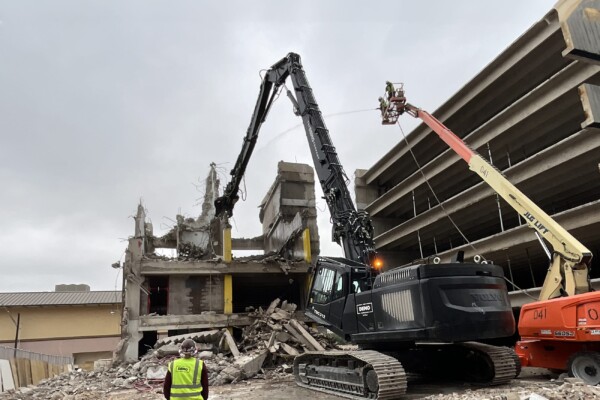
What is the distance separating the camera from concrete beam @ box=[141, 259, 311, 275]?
1670cm

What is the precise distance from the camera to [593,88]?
464 cm

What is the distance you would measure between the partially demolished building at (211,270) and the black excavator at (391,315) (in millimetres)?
7252

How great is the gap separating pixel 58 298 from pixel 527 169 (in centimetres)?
3085

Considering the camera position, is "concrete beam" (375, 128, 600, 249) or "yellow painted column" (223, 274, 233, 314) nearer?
"concrete beam" (375, 128, 600, 249)

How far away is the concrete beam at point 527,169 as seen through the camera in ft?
39.9

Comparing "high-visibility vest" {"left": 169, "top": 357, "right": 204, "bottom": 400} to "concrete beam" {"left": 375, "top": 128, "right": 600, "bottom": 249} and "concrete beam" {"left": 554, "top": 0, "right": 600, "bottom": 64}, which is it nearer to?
"concrete beam" {"left": 554, "top": 0, "right": 600, "bottom": 64}

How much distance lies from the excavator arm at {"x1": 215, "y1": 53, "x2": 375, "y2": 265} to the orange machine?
11.0ft

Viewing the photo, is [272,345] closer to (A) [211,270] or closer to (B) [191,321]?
(B) [191,321]

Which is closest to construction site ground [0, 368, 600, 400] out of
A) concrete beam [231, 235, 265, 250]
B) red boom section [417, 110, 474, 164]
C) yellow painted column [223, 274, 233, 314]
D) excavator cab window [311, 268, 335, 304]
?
excavator cab window [311, 268, 335, 304]

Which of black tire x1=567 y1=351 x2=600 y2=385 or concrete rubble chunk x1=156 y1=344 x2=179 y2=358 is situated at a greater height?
concrete rubble chunk x1=156 y1=344 x2=179 y2=358

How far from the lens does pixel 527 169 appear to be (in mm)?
13953

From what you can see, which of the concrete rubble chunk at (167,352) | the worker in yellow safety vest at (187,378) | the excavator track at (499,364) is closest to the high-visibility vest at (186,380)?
the worker in yellow safety vest at (187,378)

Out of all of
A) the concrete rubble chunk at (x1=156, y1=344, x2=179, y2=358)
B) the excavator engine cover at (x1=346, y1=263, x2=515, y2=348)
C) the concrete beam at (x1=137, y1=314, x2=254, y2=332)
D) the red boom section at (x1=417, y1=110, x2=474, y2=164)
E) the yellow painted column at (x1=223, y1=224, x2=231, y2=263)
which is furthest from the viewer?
the yellow painted column at (x1=223, y1=224, x2=231, y2=263)

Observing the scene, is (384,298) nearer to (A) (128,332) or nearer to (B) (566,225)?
(B) (566,225)
